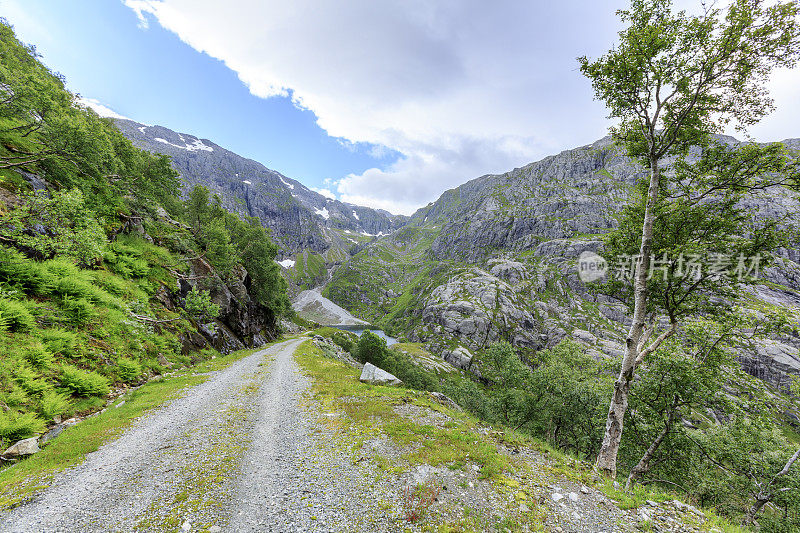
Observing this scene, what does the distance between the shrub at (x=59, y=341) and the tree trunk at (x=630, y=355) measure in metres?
28.8

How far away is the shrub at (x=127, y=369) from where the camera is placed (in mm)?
17094

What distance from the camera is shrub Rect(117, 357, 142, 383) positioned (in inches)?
673

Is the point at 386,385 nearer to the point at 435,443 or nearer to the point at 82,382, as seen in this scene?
the point at 435,443

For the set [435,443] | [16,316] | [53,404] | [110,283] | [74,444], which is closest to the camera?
[74,444]

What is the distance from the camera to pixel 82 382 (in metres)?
13.9

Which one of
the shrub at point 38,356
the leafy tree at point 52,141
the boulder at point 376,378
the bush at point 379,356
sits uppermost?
the leafy tree at point 52,141

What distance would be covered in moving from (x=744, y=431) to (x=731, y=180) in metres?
25.8

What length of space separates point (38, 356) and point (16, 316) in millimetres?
2633

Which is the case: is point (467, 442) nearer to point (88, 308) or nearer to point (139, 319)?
point (88, 308)

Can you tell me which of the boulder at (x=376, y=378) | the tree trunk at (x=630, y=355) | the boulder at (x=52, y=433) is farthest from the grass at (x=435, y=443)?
the boulder at (x=52, y=433)

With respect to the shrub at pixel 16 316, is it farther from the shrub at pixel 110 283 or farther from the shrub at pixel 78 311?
the shrub at pixel 110 283

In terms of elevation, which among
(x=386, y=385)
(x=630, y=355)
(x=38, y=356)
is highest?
(x=630, y=355)

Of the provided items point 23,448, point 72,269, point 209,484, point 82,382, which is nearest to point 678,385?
point 209,484

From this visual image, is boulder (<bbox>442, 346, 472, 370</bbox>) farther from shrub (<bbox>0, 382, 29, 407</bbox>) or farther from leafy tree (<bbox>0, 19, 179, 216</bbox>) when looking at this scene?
shrub (<bbox>0, 382, 29, 407</bbox>)
